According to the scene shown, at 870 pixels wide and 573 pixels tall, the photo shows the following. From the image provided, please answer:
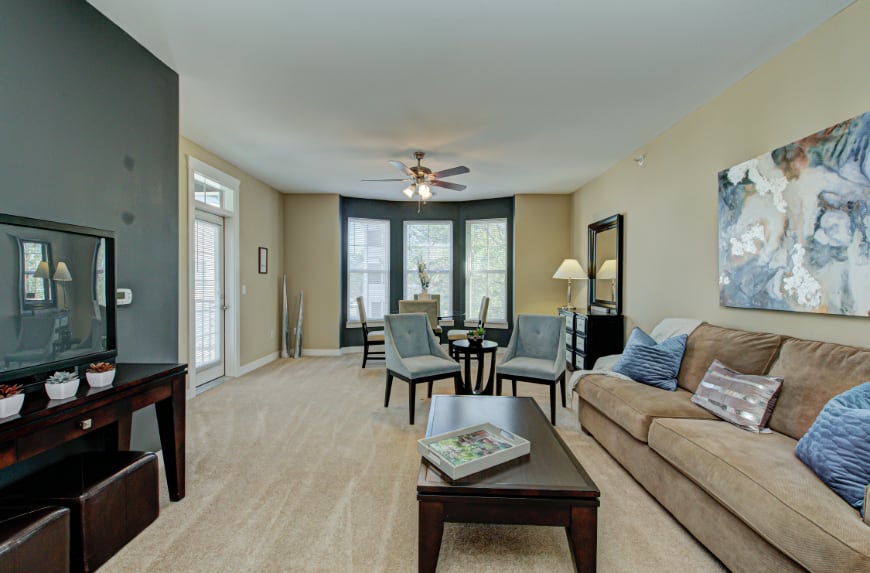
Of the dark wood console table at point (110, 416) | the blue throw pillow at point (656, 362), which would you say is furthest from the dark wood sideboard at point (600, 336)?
the dark wood console table at point (110, 416)

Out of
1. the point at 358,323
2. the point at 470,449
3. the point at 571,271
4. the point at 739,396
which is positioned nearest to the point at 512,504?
the point at 470,449

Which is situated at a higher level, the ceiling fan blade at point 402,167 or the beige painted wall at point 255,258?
the ceiling fan blade at point 402,167

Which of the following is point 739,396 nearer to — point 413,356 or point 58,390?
point 413,356

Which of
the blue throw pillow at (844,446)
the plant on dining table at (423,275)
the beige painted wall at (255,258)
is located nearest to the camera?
the blue throw pillow at (844,446)

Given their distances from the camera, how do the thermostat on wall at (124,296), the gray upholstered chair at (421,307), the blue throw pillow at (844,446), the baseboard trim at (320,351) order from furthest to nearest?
the baseboard trim at (320,351), the gray upholstered chair at (421,307), the thermostat on wall at (124,296), the blue throw pillow at (844,446)

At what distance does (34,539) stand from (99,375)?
2.21 ft

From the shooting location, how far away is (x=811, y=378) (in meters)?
1.97

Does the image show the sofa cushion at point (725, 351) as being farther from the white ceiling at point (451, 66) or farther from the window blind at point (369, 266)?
the window blind at point (369, 266)

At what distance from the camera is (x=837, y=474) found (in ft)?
4.66

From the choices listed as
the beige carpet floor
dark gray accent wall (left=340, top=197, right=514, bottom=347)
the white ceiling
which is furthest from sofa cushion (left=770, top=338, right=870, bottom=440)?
dark gray accent wall (left=340, top=197, right=514, bottom=347)

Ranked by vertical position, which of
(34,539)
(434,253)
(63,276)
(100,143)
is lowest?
(34,539)

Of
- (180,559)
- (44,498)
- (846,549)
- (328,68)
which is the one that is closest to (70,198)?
(44,498)

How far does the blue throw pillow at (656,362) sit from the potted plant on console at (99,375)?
3.14 meters

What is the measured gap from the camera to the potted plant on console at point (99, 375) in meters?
1.82
